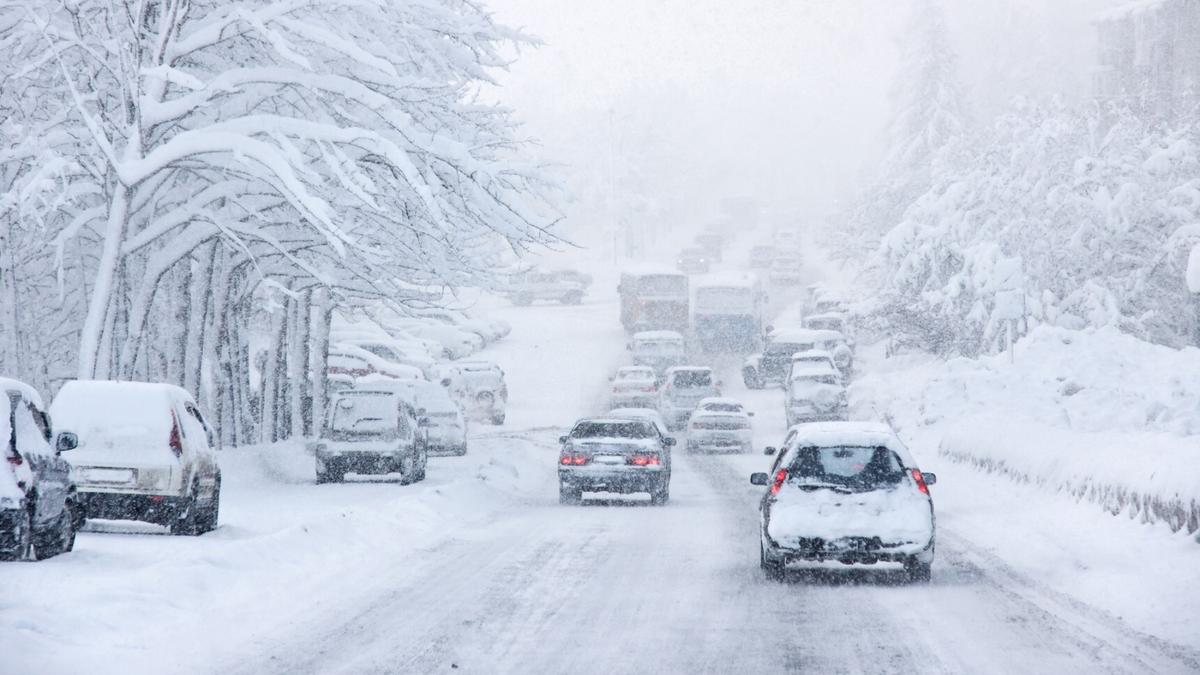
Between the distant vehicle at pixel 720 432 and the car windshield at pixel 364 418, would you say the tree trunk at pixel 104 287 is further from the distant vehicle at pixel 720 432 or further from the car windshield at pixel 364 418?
the distant vehicle at pixel 720 432

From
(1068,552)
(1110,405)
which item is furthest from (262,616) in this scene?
(1110,405)

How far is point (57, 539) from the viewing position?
51.0 feet

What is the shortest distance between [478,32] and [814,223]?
138393mm

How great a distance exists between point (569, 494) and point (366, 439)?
178 inches

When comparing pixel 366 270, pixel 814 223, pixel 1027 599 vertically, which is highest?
pixel 814 223

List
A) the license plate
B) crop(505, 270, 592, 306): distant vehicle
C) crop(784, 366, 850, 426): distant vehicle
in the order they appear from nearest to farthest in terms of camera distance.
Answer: the license plate, crop(784, 366, 850, 426): distant vehicle, crop(505, 270, 592, 306): distant vehicle

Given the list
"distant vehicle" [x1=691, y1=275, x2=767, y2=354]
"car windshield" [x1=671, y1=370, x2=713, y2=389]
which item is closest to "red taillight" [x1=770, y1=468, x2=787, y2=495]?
"car windshield" [x1=671, y1=370, x2=713, y2=389]

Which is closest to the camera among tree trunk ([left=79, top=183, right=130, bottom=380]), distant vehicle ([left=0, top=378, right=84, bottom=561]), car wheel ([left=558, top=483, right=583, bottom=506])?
distant vehicle ([left=0, top=378, right=84, bottom=561])

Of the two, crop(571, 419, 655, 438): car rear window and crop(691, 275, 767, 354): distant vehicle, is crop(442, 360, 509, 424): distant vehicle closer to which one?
crop(691, 275, 767, 354): distant vehicle

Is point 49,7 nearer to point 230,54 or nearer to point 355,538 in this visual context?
point 230,54

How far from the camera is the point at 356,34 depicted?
935 inches

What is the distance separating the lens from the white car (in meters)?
42.3

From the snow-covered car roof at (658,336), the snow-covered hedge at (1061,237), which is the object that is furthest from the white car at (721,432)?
the snow-covered car roof at (658,336)

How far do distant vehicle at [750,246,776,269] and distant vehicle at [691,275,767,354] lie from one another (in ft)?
133
